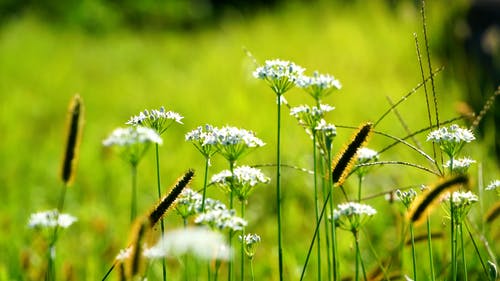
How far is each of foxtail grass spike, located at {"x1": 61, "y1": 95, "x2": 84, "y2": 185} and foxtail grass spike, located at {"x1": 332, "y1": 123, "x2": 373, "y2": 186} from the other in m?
0.55

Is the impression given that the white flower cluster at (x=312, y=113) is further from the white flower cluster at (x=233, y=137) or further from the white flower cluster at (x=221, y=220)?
the white flower cluster at (x=221, y=220)

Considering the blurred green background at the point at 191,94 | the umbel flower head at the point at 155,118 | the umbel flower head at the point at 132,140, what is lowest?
the umbel flower head at the point at 132,140

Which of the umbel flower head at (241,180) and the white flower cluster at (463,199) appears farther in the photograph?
the white flower cluster at (463,199)

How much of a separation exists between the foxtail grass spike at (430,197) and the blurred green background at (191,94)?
75 centimetres

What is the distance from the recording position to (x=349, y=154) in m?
1.52

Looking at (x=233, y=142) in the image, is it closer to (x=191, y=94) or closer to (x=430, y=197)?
(x=430, y=197)

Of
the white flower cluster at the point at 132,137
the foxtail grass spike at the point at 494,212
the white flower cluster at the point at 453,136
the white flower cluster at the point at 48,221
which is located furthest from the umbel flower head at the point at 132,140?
the foxtail grass spike at the point at 494,212

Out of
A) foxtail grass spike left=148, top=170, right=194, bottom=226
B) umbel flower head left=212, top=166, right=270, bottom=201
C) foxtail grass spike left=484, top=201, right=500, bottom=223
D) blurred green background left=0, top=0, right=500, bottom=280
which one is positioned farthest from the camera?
blurred green background left=0, top=0, right=500, bottom=280

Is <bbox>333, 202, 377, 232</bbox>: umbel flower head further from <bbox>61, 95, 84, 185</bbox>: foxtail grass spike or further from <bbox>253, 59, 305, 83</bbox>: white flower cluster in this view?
<bbox>61, 95, 84, 185</bbox>: foxtail grass spike

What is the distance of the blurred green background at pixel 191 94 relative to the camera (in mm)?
3801

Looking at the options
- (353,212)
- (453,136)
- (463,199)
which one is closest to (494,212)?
(463,199)

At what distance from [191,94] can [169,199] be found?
5.98 metres

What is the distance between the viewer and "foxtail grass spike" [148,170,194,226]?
1396 millimetres

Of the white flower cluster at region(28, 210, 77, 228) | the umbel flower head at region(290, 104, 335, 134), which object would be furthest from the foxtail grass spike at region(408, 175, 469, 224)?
the white flower cluster at region(28, 210, 77, 228)
